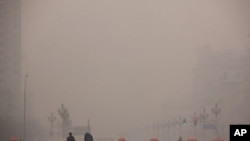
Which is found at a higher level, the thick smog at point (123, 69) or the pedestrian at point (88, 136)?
the thick smog at point (123, 69)

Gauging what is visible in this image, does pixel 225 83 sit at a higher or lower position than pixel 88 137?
higher

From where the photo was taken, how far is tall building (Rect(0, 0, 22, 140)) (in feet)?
12.0

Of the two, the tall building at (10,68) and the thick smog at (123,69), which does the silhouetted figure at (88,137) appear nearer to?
the thick smog at (123,69)

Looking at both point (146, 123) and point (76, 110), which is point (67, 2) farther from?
point (146, 123)

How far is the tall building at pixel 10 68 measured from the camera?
144 inches

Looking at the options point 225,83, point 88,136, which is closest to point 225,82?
point 225,83

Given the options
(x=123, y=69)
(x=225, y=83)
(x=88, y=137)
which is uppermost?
(x=123, y=69)

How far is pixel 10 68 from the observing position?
3.68m

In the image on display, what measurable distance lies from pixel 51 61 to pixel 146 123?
1.08 meters

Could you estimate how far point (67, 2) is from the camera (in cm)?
370

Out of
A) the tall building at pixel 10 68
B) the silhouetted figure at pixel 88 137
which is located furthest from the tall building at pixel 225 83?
the tall building at pixel 10 68

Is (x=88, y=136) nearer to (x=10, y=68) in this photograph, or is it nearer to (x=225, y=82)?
(x=10, y=68)

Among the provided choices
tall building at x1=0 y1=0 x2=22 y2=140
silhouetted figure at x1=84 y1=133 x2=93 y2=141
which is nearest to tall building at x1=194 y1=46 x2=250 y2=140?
silhouetted figure at x1=84 y1=133 x2=93 y2=141

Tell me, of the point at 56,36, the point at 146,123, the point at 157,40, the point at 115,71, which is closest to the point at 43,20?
the point at 56,36
